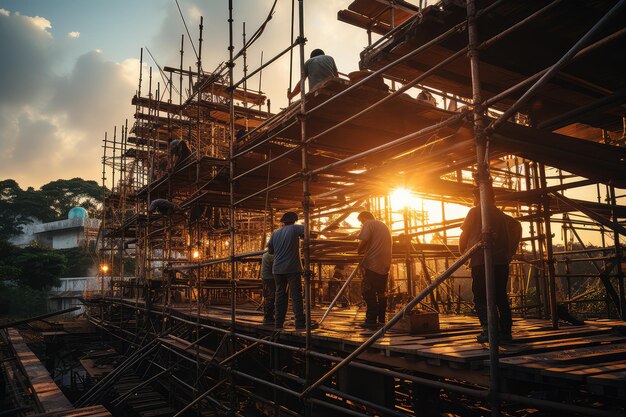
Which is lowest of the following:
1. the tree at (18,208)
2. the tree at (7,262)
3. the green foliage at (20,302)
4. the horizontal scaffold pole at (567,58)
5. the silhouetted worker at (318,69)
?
the green foliage at (20,302)

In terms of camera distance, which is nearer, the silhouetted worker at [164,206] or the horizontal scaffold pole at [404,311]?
the horizontal scaffold pole at [404,311]

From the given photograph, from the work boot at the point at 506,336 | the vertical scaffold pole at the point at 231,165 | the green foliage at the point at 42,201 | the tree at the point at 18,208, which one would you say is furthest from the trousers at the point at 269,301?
the tree at the point at 18,208

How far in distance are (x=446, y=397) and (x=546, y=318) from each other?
2364 mm

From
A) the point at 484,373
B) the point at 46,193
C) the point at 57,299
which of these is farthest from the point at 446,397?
the point at 46,193

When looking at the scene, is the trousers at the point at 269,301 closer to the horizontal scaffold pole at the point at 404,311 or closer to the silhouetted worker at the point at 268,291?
the silhouetted worker at the point at 268,291

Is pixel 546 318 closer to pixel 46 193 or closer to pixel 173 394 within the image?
pixel 173 394

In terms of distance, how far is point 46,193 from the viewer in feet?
159

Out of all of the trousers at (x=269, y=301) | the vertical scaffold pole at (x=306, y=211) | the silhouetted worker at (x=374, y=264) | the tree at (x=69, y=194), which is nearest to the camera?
the vertical scaffold pole at (x=306, y=211)

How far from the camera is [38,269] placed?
31.5 m

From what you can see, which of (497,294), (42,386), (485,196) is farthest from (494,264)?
(42,386)

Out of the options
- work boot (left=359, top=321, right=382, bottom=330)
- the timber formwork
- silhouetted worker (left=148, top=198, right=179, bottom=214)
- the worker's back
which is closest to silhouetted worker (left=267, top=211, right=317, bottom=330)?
the timber formwork

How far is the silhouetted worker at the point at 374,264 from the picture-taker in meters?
6.82

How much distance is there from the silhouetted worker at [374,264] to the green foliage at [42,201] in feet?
136

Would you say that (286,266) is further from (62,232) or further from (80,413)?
(62,232)
